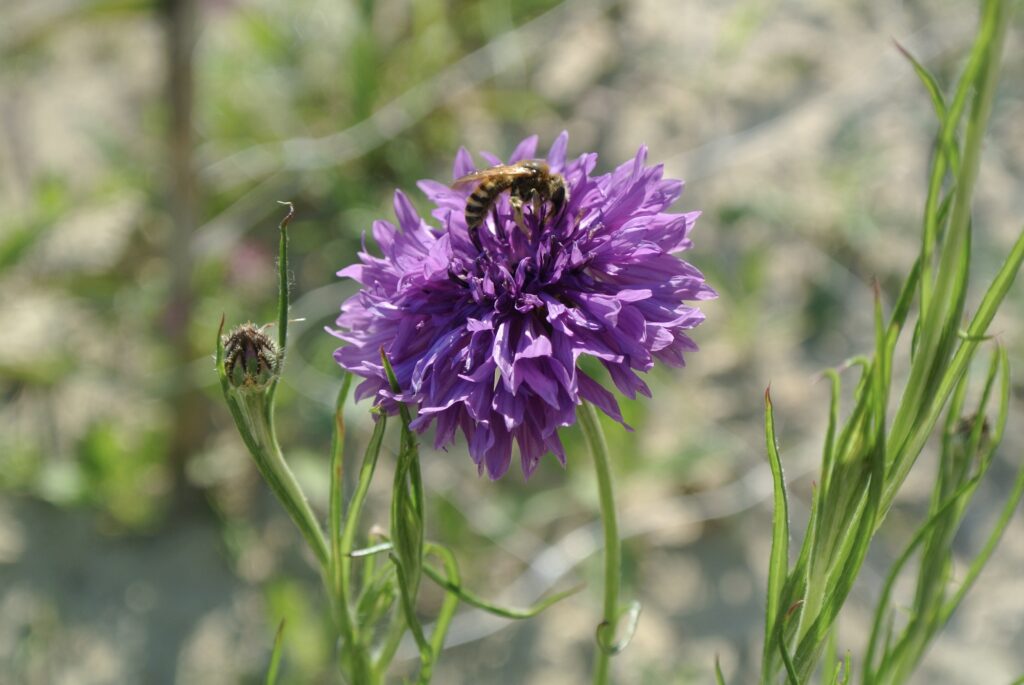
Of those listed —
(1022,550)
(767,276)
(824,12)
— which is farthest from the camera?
(824,12)

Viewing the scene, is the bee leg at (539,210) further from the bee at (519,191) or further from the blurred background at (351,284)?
the blurred background at (351,284)

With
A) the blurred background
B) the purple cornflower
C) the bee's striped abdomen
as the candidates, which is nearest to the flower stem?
the purple cornflower

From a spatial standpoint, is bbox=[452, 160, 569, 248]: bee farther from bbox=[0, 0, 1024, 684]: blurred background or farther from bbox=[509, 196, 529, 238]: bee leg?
bbox=[0, 0, 1024, 684]: blurred background

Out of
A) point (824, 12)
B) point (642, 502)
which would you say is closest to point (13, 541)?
point (642, 502)

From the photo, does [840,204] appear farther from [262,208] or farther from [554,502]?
[262,208]

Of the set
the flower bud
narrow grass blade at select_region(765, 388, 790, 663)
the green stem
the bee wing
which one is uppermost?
the bee wing

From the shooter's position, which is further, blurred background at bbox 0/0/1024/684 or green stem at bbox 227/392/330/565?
blurred background at bbox 0/0/1024/684

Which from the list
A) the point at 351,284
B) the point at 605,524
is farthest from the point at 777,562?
the point at 351,284
